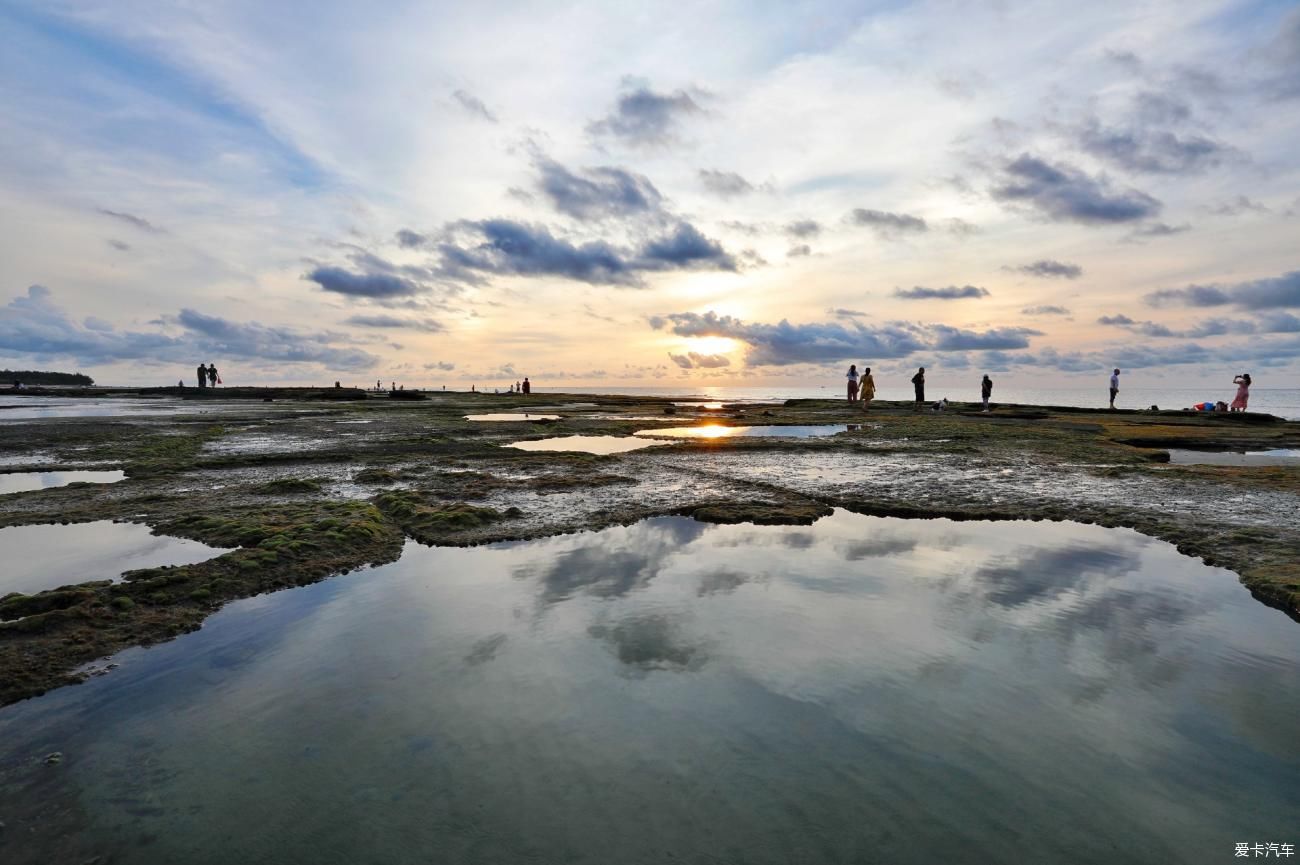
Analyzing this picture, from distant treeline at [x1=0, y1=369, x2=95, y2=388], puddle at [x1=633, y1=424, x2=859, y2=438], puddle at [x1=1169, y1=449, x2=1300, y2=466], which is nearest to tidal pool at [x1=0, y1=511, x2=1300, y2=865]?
puddle at [x1=1169, y1=449, x2=1300, y2=466]

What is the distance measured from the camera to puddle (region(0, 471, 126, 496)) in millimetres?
A: 17219

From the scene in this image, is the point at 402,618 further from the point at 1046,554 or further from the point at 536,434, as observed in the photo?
the point at 536,434

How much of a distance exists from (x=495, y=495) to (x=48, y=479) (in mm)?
14010

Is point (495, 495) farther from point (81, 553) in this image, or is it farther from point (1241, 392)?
point (1241, 392)

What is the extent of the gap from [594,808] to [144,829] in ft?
10.6

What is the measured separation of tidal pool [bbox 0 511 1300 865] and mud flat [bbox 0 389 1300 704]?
48.9 inches

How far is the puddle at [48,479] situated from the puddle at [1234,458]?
35.3 m

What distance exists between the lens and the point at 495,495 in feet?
54.9

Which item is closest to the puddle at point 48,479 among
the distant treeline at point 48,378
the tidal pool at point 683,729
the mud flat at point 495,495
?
the mud flat at point 495,495

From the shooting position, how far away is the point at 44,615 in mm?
7844

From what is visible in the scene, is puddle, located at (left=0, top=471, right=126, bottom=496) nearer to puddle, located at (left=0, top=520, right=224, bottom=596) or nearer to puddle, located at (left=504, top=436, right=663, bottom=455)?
puddle, located at (left=0, top=520, right=224, bottom=596)

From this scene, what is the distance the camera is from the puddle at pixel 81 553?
31.8ft

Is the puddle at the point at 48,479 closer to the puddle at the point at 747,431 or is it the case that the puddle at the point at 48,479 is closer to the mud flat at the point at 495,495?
the mud flat at the point at 495,495

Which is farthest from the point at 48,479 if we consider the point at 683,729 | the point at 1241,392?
the point at 1241,392
